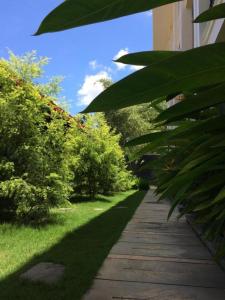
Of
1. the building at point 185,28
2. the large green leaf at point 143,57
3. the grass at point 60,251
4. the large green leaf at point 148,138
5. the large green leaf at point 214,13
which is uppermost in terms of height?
the building at point 185,28

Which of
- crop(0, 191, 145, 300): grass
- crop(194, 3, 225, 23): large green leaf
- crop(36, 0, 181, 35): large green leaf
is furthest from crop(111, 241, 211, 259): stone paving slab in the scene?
crop(36, 0, 181, 35): large green leaf

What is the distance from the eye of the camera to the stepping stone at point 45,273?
447 centimetres

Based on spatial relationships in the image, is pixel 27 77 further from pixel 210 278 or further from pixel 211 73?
pixel 211 73

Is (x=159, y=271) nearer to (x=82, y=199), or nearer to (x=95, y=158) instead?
(x=82, y=199)

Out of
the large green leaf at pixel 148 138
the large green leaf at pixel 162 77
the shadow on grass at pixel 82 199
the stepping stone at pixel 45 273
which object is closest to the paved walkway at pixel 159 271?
the stepping stone at pixel 45 273

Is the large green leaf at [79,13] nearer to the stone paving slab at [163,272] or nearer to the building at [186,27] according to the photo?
the building at [186,27]

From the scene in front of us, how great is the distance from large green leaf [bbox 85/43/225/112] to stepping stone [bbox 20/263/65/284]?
391cm

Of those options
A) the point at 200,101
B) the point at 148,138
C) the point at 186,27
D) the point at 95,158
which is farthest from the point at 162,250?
the point at 95,158

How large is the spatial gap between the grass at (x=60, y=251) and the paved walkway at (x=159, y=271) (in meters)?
0.17

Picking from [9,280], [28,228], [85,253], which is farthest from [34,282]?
[28,228]

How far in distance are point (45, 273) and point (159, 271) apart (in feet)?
3.78

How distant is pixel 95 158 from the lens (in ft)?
53.1

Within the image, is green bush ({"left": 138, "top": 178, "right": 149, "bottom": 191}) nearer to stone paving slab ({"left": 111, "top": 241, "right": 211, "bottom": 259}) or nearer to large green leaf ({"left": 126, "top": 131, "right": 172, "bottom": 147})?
stone paving slab ({"left": 111, "top": 241, "right": 211, "bottom": 259})

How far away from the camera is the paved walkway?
4.05 meters
